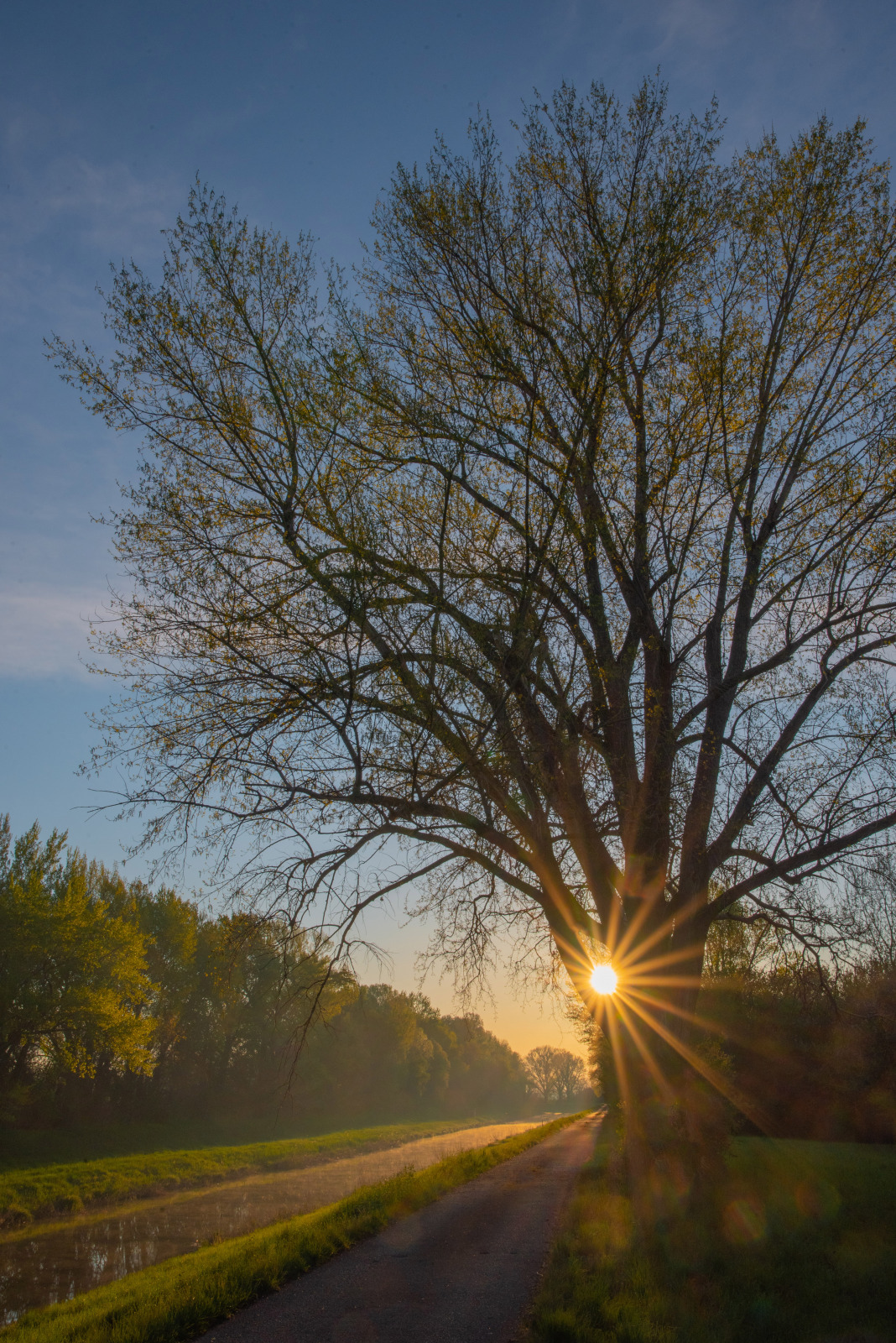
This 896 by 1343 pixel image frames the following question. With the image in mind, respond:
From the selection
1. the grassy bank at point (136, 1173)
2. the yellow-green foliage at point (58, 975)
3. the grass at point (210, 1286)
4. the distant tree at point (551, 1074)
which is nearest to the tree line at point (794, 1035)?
the grass at point (210, 1286)

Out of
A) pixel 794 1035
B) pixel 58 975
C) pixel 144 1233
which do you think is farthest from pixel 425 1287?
pixel 58 975

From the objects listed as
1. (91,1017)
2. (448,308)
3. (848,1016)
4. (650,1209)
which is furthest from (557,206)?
(91,1017)

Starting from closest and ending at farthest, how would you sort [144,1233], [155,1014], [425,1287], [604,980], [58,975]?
[425,1287]
[604,980]
[144,1233]
[58,975]
[155,1014]

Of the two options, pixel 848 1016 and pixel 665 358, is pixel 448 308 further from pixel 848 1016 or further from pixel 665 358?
pixel 848 1016

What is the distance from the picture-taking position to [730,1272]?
20.2 feet

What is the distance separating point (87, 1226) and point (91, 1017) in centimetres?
1196

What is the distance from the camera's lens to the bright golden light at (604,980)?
788 cm

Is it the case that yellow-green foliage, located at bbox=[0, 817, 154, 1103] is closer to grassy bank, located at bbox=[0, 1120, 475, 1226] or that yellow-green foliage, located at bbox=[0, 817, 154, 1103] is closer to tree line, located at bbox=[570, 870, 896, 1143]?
grassy bank, located at bbox=[0, 1120, 475, 1226]

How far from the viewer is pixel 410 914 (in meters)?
8.77

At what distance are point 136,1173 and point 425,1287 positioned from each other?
2423 cm

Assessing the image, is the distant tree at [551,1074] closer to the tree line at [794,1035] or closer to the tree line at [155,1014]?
the tree line at [155,1014]

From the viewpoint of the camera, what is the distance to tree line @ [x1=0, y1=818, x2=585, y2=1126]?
7871 mm

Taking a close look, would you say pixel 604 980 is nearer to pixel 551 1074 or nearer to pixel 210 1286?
pixel 210 1286

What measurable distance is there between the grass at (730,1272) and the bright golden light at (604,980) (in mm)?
2087
